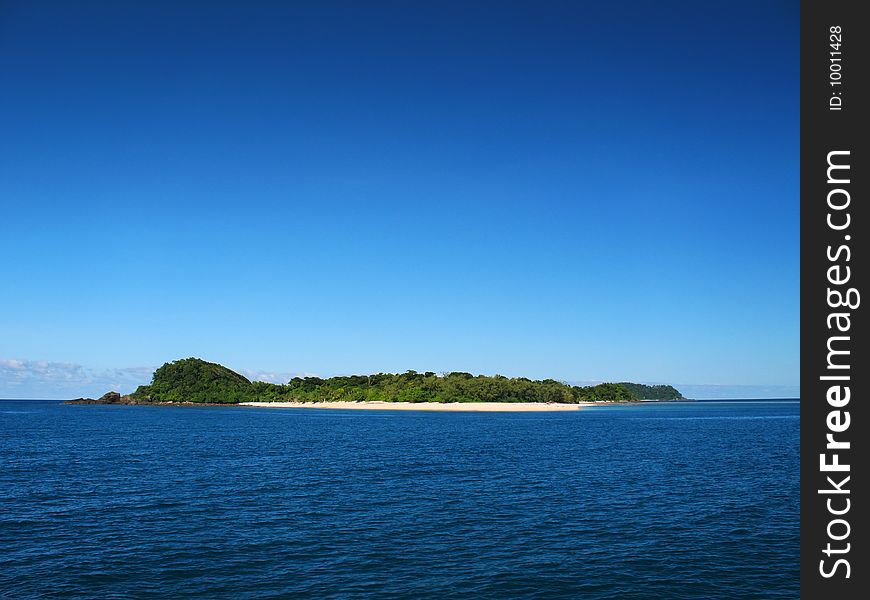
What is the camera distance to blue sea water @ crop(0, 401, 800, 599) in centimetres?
2984

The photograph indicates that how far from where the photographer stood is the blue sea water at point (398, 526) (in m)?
29.8

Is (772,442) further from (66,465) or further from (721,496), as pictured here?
(66,465)

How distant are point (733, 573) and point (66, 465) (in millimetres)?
77555

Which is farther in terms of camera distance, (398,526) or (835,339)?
(398,526)

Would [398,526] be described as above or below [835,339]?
below

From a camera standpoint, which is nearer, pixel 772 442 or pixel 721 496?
pixel 721 496

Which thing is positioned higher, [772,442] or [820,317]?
[820,317]

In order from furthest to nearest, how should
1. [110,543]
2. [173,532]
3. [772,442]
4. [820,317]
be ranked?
[772,442], [173,532], [110,543], [820,317]

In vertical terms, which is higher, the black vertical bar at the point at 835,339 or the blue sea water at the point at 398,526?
the black vertical bar at the point at 835,339

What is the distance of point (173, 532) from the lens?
131 feet

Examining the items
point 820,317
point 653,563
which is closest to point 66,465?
point 653,563

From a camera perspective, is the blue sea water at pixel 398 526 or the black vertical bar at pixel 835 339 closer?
the black vertical bar at pixel 835 339

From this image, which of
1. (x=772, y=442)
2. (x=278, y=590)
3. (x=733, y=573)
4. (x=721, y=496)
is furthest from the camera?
(x=772, y=442)

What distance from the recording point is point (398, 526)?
136 ft
